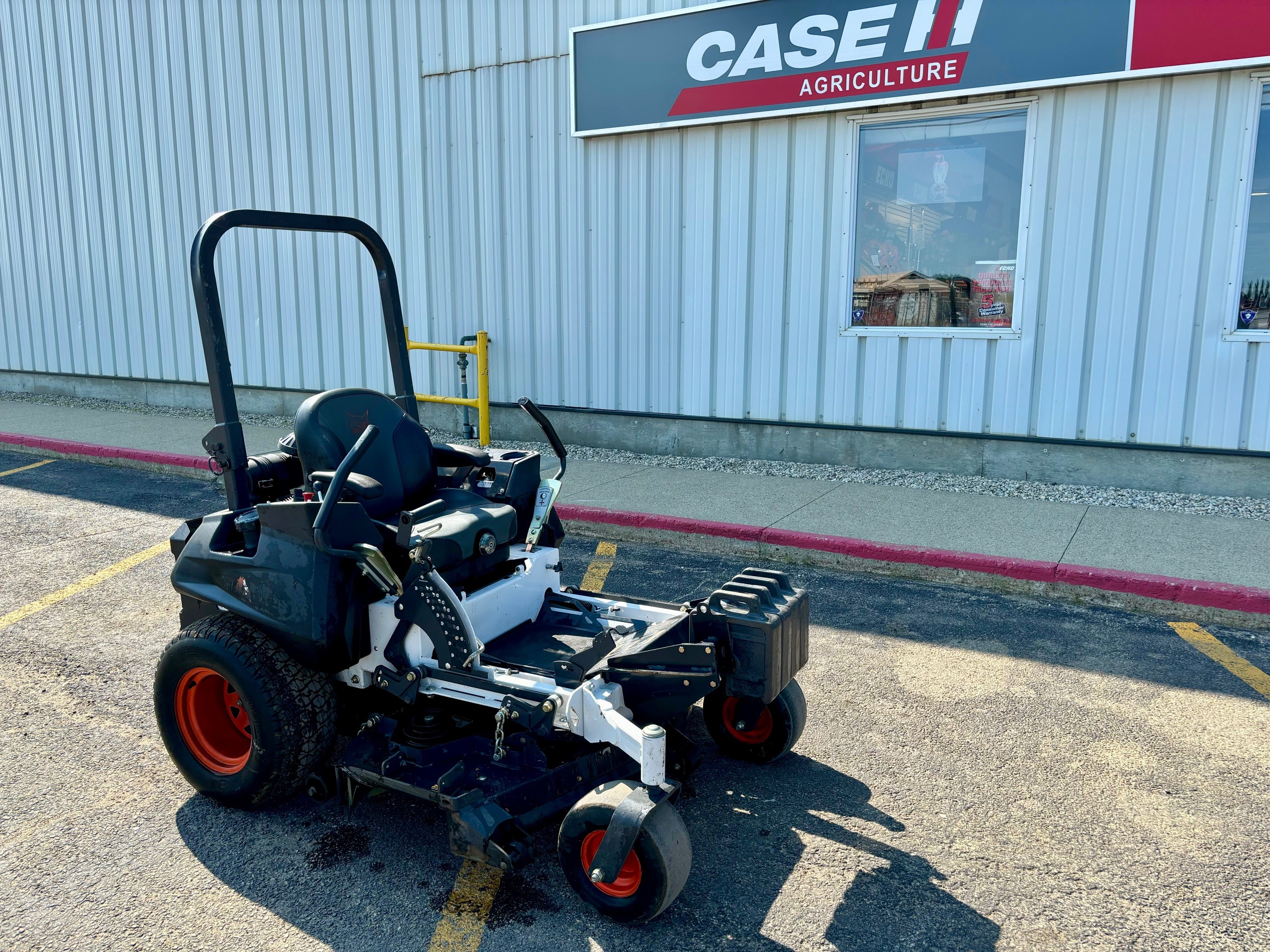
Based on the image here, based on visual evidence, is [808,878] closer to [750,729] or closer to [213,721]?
[750,729]

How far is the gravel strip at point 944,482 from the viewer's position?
7.11 m

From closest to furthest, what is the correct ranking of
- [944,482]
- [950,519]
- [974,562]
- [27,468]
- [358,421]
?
1. [358,421]
2. [974,562]
3. [950,519]
4. [944,482]
5. [27,468]

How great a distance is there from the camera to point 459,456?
4.29 m

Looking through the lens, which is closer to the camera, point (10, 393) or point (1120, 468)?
point (1120, 468)

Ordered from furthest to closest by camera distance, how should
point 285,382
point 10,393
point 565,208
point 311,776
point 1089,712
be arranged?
point 10,393 → point 285,382 → point 565,208 → point 1089,712 → point 311,776

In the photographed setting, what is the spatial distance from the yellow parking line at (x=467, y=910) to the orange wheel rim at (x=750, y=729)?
42.7 inches

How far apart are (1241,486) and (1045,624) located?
10.4 ft

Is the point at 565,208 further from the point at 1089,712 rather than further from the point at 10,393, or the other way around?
the point at 10,393

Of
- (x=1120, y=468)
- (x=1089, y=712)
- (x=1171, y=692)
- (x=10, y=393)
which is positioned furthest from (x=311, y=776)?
(x=10, y=393)

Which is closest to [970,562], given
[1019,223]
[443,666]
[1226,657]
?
[1226,657]

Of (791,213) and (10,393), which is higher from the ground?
(791,213)

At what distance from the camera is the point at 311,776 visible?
328 cm

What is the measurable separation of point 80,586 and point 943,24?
24.1 feet

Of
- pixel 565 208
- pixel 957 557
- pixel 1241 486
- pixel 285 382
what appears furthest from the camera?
pixel 285 382
